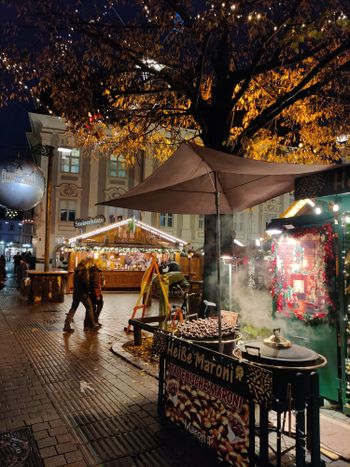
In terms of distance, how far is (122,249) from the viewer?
21.4 metres

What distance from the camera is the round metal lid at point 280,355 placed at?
11.1 ft

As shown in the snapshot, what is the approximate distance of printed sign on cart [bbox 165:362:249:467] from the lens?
3193mm

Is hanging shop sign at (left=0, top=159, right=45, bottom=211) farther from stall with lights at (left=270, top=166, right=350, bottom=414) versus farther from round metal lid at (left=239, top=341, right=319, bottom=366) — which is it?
round metal lid at (left=239, top=341, right=319, bottom=366)

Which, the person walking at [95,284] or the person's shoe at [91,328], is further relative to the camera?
the person walking at [95,284]

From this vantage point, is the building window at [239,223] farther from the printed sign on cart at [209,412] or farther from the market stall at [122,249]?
the printed sign on cart at [209,412]

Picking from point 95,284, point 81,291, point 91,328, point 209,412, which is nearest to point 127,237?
point 95,284

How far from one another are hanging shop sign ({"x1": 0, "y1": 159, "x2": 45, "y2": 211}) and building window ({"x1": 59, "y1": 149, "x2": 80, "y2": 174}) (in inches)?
753

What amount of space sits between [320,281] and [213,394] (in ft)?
9.34

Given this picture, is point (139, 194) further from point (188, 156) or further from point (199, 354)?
point (199, 354)

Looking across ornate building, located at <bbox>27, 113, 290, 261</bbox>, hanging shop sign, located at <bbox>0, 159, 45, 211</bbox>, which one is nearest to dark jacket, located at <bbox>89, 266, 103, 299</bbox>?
hanging shop sign, located at <bbox>0, 159, 45, 211</bbox>

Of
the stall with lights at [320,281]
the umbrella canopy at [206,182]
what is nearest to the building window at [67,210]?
the umbrella canopy at [206,182]

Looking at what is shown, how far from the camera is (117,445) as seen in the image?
3850 mm

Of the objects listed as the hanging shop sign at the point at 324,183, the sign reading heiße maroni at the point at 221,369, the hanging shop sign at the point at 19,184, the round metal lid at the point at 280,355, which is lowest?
the sign reading heiße maroni at the point at 221,369

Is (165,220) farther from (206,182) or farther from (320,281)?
(320,281)
